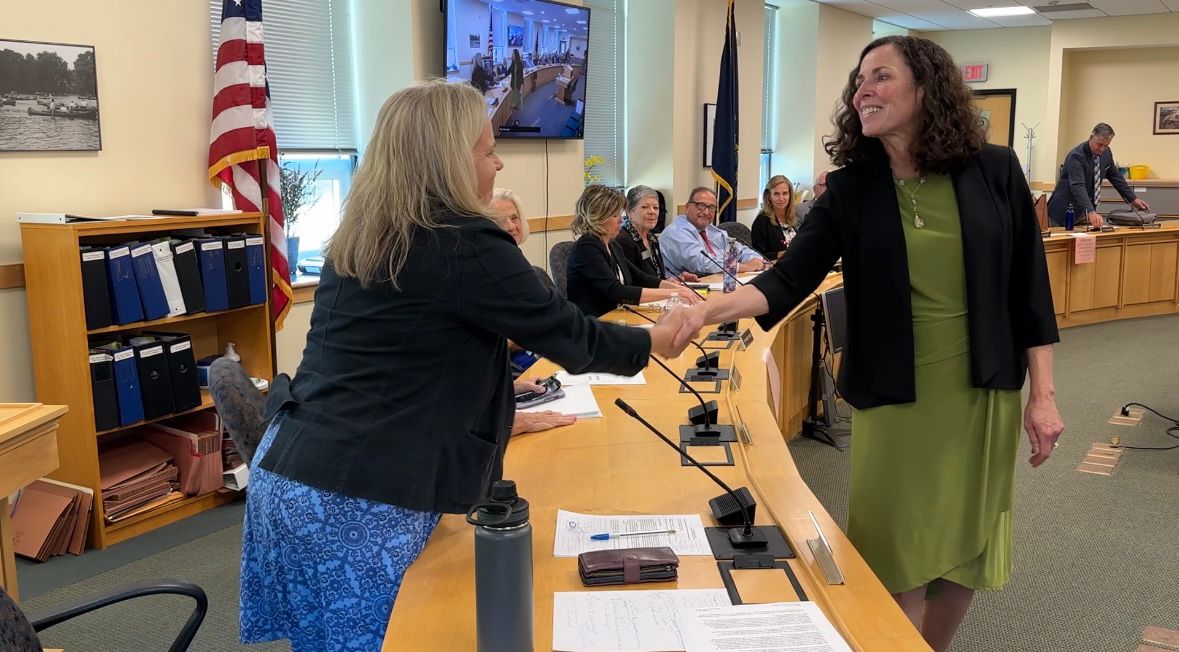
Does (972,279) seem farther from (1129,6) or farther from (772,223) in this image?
(1129,6)

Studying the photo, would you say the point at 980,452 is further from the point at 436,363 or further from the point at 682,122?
the point at 682,122

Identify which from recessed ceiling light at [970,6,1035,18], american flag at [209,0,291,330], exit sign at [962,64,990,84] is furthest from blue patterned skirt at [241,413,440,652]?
exit sign at [962,64,990,84]

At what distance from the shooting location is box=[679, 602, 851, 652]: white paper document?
128 cm

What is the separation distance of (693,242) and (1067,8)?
6972 millimetres

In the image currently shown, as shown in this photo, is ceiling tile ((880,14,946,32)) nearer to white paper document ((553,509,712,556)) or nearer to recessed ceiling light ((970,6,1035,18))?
recessed ceiling light ((970,6,1035,18))

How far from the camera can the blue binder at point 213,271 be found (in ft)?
12.3

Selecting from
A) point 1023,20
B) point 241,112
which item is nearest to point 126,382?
point 241,112

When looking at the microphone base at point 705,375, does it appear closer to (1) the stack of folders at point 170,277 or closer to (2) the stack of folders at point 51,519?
(1) the stack of folders at point 170,277

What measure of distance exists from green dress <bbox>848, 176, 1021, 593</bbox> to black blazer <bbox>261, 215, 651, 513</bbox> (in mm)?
758

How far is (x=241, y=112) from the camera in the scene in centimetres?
394

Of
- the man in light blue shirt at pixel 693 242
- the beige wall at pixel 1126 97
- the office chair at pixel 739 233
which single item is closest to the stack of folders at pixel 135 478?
the man in light blue shirt at pixel 693 242

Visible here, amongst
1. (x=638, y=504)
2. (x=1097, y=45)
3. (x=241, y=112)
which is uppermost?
(x=1097, y=45)

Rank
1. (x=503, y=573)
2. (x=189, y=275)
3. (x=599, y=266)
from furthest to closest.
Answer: (x=599, y=266) → (x=189, y=275) → (x=503, y=573)

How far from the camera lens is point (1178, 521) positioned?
12.5 ft
